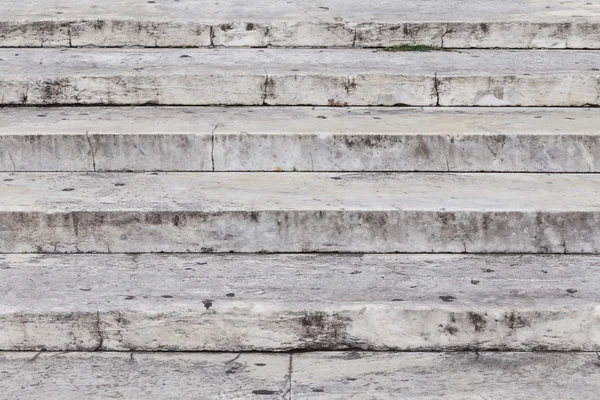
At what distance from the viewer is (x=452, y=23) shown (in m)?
5.70

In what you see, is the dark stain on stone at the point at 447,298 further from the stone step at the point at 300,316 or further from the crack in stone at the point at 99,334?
the crack in stone at the point at 99,334

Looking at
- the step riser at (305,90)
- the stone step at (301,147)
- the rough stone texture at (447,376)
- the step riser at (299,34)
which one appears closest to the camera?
the rough stone texture at (447,376)

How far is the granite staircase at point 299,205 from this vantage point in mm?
3479

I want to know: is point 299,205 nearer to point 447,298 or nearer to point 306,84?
point 447,298

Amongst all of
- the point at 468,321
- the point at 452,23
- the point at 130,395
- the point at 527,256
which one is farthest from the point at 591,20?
the point at 130,395

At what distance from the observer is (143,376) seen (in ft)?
11.0

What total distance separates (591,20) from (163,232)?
310cm

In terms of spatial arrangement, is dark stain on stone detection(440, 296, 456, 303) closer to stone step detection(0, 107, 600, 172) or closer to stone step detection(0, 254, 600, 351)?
stone step detection(0, 254, 600, 351)

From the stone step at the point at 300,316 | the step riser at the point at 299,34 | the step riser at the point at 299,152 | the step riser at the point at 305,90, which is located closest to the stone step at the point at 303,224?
the stone step at the point at 300,316

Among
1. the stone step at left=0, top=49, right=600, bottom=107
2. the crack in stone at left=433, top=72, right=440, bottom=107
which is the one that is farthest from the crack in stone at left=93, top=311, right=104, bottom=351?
the crack in stone at left=433, top=72, right=440, bottom=107

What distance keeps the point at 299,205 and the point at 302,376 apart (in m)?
A: 0.91

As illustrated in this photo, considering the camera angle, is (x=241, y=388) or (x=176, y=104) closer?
(x=241, y=388)

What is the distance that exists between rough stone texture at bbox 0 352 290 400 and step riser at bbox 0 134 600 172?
1302mm

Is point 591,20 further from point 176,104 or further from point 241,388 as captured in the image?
point 241,388
